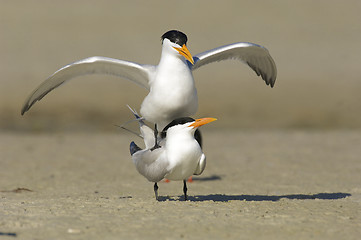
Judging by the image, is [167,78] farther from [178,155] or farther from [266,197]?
[266,197]

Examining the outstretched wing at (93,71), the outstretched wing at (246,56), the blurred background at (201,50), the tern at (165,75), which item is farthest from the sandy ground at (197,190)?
the blurred background at (201,50)

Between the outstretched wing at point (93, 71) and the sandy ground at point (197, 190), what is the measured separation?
1.31 metres

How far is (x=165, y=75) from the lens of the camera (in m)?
6.27

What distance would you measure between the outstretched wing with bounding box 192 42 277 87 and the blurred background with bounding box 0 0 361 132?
746cm

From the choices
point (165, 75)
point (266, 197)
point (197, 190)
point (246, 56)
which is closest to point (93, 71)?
point (165, 75)

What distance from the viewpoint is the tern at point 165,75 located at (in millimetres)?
6230

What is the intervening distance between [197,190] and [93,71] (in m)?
2.09

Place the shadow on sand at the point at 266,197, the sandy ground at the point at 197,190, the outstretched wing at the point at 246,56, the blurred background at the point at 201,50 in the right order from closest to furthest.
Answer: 1. the sandy ground at the point at 197,190
2. the shadow on sand at the point at 266,197
3. the outstretched wing at the point at 246,56
4. the blurred background at the point at 201,50

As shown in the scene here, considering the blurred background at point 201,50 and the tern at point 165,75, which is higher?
the blurred background at point 201,50

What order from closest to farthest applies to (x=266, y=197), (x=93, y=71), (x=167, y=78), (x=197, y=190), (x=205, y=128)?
(x=167, y=78), (x=266, y=197), (x=93, y=71), (x=197, y=190), (x=205, y=128)

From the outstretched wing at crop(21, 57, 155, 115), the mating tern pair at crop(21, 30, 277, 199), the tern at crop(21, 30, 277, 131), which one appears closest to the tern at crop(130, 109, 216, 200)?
the mating tern pair at crop(21, 30, 277, 199)

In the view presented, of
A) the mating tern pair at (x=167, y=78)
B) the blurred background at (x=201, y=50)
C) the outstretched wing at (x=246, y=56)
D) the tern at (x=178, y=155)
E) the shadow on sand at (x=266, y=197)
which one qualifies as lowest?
the shadow on sand at (x=266, y=197)

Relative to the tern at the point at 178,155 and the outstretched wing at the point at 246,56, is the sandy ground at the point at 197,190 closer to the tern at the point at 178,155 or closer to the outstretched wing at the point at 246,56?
the tern at the point at 178,155

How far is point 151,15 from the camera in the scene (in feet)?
88.0
